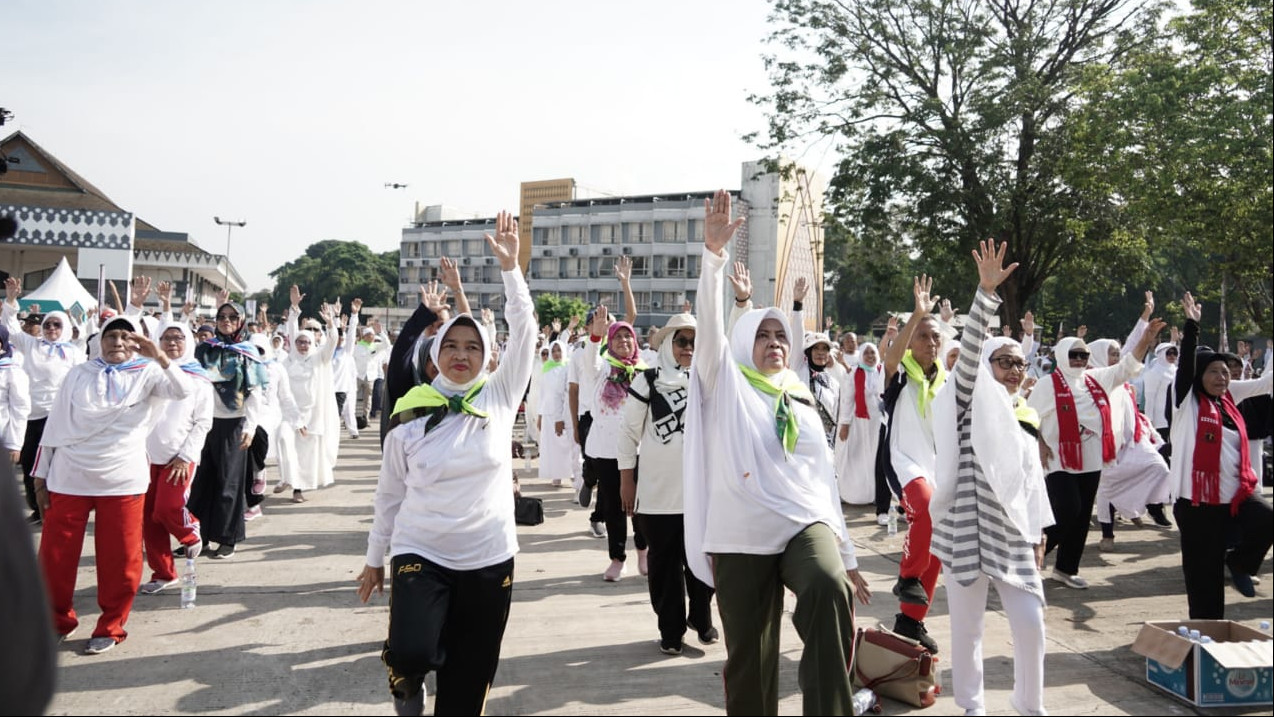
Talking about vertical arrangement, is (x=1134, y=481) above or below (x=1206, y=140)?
below

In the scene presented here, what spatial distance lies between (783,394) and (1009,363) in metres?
1.53

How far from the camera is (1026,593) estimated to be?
4.14m

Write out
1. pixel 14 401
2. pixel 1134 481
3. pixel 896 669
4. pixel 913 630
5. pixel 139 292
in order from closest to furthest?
pixel 896 669 < pixel 913 630 < pixel 139 292 < pixel 1134 481 < pixel 14 401

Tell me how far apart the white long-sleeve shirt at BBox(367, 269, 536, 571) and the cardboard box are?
3370 mm

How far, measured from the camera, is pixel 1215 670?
14.5 ft

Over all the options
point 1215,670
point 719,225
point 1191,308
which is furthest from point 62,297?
point 1215,670

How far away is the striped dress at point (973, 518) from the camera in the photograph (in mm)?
4199

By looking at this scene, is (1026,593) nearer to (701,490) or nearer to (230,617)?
(701,490)

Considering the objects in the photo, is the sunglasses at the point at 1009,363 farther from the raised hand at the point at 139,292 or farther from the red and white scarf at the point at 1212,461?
the raised hand at the point at 139,292

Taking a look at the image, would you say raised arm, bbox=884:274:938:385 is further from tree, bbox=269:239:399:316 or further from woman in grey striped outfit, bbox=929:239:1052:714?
tree, bbox=269:239:399:316

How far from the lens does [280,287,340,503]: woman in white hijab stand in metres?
10.2

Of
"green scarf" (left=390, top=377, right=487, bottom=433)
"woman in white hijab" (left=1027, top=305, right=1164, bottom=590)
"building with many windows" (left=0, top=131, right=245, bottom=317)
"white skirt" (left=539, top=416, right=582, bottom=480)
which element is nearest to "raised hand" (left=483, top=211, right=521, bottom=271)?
"green scarf" (left=390, top=377, right=487, bottom=433)

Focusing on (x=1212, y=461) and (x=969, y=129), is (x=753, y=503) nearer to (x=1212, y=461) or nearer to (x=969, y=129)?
(x=1212, y=461)

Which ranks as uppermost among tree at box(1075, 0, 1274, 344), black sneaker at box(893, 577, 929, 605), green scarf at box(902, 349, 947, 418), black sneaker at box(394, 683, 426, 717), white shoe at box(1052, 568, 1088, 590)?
tree at box(1075, 0, 1274, 344)
